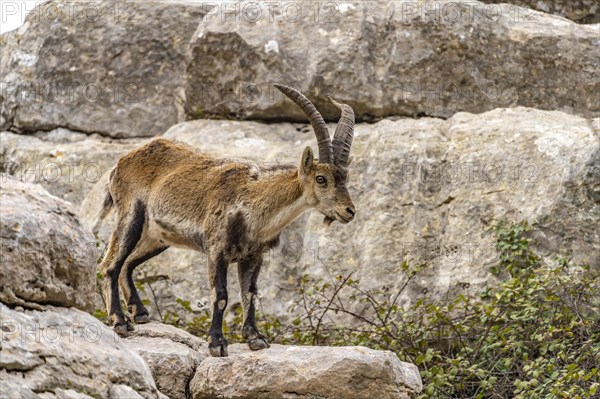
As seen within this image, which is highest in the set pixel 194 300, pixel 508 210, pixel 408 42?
pixel 408 42

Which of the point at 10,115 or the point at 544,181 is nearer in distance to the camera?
the point at 544,181

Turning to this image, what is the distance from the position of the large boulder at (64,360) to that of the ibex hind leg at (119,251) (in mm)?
3095

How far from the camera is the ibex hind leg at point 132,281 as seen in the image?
10.2 m

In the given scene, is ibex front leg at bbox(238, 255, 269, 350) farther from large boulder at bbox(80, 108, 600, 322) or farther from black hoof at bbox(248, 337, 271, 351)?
large boulder at bbox(80, 108, 600, 322)

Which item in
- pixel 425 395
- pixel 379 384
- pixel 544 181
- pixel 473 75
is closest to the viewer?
pixel 379 384

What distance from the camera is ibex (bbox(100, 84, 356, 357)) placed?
9586mm

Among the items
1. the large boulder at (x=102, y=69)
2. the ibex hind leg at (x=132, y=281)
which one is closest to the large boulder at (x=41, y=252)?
the ibex hind leg at (x=132, y=281)

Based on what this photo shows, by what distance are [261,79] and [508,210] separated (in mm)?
3615

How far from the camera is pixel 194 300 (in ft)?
38.9

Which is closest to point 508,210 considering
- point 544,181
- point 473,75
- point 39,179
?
point 544,181

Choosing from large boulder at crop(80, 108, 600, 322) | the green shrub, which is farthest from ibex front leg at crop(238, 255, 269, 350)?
large boulder at crop(80, 108, 600, 322)

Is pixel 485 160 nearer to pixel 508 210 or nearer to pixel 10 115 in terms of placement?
pixel 508 210

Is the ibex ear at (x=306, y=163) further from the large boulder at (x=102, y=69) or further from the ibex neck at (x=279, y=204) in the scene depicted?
the large boulder at (x=102, y=69)

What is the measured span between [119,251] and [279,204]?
64.2 inches
